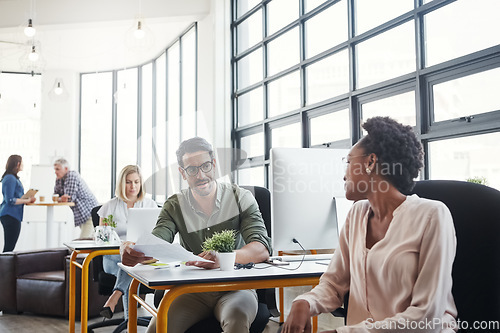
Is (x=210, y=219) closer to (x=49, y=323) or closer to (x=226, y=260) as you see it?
(x=226, y=260)

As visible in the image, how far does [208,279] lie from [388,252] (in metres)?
0.66

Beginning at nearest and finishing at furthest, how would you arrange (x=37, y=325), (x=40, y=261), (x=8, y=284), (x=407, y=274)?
(x=407, y=274), (x=37, y=325), (x=8, y=284), (x=40, y=261)

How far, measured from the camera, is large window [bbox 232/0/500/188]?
9.43 ft

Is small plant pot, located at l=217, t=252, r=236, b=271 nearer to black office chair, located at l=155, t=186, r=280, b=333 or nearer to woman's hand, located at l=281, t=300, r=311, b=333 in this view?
black office chair, located at l=155, t=186, r=280, b=333

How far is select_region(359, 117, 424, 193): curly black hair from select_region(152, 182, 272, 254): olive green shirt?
1.00 meters

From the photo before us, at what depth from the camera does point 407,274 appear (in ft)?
3.80

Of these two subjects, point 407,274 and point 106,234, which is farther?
point 106,234

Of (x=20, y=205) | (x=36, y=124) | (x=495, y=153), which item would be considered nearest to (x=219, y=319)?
(x=495, y=153)

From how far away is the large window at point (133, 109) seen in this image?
268 inches

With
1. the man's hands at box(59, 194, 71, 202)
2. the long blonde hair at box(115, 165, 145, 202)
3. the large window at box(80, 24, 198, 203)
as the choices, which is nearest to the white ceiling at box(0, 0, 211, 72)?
the large window at box(80, 24, 198, 203)

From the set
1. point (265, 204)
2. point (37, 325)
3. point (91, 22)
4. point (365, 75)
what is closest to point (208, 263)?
point (265, 204)

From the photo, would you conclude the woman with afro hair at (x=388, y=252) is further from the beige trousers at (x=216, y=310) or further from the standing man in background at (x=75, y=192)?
the standing man in background at (x=75, y=192)

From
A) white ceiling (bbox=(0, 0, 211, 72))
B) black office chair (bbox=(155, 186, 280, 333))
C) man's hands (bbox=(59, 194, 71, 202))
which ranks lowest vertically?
black office chair (bbox=(155, 186, 280, 333))

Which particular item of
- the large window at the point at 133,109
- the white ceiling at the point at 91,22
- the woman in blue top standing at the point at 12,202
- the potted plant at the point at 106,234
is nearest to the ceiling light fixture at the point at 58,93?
the white ceiling at the point at 91,22
